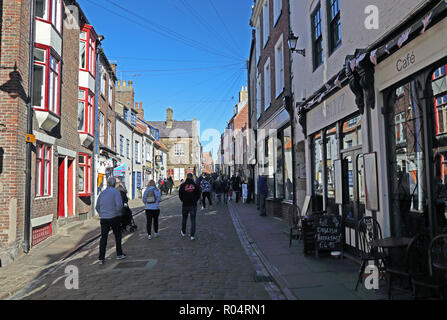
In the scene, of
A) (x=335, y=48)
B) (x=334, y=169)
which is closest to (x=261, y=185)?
(x=334, y=169)

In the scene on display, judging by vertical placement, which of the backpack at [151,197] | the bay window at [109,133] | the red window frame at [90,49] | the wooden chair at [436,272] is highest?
the red window frame at [90,49]

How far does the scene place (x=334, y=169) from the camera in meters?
8.40

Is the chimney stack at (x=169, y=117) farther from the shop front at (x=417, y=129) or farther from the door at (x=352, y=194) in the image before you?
the shop front at (x=417, y=129)

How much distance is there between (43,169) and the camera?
10.5 metres

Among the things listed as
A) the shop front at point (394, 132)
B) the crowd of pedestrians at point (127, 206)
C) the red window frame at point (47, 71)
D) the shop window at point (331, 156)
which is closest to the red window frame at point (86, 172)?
the red window frame at point (47, 71)

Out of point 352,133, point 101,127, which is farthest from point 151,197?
point 101,127

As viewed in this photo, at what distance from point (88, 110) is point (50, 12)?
235 inches

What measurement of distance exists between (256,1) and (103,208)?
14.4 m

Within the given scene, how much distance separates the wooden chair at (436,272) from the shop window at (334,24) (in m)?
5.36

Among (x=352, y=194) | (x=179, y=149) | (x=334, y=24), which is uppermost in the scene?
(x=179, y=149)

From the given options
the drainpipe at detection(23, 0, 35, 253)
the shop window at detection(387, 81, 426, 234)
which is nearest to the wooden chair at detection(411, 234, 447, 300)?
the shop window at detection(387, 81, 426, 234)

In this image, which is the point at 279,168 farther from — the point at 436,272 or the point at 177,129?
the point at 177,129

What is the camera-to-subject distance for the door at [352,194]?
7.16 m
